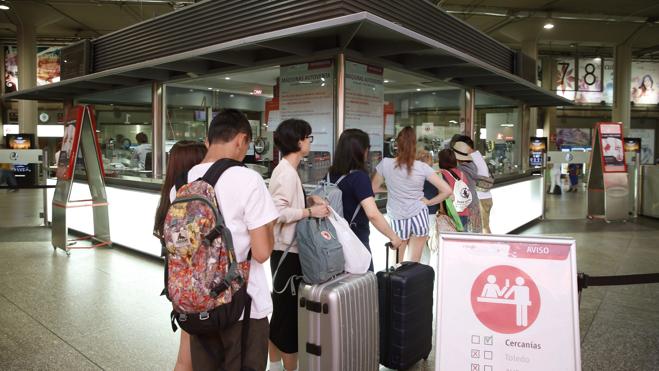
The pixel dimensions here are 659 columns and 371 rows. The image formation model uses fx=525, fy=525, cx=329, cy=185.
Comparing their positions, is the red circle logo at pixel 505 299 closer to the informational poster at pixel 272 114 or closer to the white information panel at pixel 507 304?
the white information panel at pixel 507 304

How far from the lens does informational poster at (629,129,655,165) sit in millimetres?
24812

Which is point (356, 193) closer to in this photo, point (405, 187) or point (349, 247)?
point (349, 247)

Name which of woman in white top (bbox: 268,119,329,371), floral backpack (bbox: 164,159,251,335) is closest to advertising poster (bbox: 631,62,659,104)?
woman in white top (bbox: 268,119,329,371)

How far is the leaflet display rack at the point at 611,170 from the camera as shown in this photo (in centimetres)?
1002

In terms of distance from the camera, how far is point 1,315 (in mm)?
4164

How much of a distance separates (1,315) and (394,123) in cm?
394

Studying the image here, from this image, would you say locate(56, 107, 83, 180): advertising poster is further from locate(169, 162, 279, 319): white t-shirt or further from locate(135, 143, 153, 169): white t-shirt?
locate(169, 162, 279, 319): white t-shirt

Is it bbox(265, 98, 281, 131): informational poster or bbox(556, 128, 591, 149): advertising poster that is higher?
bbox(556, 128, 591, 149): advertising poster

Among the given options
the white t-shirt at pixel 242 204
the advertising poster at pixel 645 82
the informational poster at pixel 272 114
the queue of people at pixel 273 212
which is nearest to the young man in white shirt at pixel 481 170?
the queue of people at pixel 273 212

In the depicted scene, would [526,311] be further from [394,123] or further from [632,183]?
[632,183]

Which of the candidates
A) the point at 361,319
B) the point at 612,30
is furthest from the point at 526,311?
the point at 612,30

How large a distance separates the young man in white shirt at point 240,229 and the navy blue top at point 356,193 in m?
0.98

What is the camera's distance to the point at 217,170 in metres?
1.96

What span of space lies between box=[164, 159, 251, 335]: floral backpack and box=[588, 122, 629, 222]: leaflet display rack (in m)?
9.87
